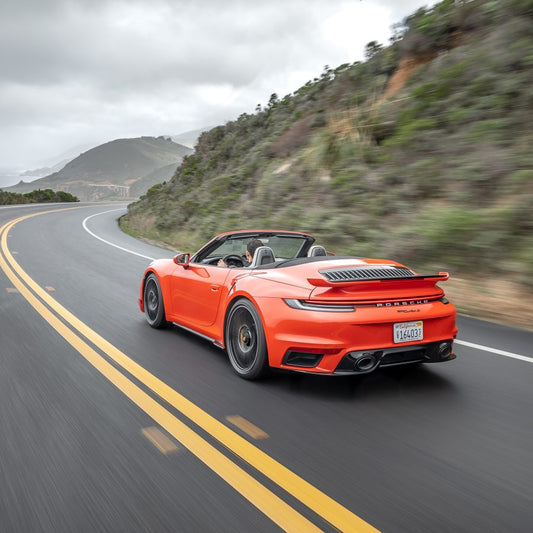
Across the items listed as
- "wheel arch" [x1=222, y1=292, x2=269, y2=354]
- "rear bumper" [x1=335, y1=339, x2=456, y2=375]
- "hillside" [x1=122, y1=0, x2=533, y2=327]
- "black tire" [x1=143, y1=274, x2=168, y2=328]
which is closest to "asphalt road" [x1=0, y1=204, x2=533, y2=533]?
"rear bumper" [x1=335, y1=339, x2=456, y2=375]

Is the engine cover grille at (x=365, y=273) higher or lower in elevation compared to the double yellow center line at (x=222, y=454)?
higher

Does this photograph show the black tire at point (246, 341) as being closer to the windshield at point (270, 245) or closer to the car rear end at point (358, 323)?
the car rear end at point (358, 323)

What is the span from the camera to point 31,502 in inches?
101

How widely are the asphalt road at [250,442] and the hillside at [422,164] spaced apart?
2806mm

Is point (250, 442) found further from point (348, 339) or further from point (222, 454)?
point (348, 339)

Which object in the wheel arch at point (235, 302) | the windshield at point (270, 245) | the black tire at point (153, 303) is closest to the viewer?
the wheel arch at point (235, 302)

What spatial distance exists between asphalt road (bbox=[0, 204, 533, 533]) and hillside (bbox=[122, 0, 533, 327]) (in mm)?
2806

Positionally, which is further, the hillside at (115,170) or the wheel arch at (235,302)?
the hillside at (115,170)

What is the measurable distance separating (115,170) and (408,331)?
151 meters

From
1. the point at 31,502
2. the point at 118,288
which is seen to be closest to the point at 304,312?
the point at 31,502

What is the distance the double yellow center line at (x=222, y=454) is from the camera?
240 cm

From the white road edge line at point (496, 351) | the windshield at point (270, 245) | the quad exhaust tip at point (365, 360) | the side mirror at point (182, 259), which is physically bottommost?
the white road edge line at point (496, 351)

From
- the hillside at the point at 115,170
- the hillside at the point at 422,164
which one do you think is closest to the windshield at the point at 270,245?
the hillside at the point at 422,164

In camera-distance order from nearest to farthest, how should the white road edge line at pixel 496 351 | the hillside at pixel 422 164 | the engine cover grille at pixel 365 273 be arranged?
the engine cover grille at pixel 365 273 < the white road edge line at pixel 496 351 < the hillside at pixel 422 164
